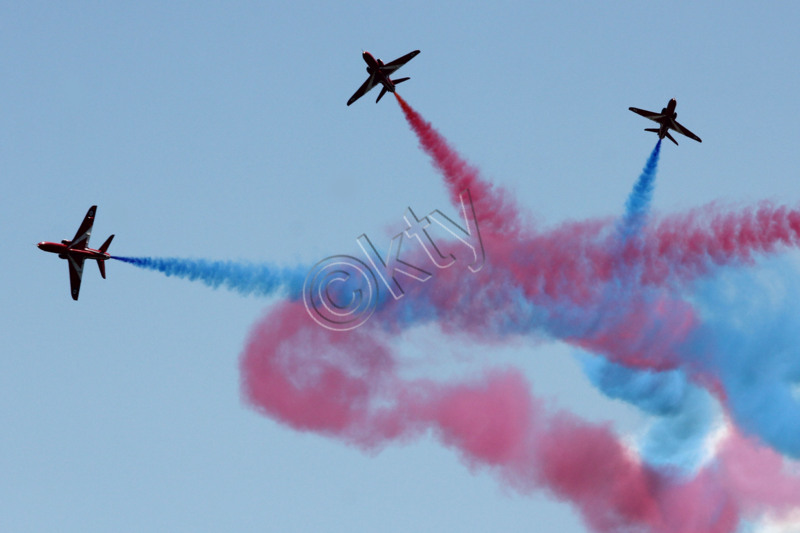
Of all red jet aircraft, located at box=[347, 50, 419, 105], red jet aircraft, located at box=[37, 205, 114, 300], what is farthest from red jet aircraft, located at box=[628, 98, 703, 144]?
red jet aircraft, located at box=[37, 205, 114, 300]

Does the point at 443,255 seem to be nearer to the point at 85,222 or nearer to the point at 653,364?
the point at 653,364

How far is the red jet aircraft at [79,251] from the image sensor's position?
4681 cm

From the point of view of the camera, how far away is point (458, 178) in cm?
4622

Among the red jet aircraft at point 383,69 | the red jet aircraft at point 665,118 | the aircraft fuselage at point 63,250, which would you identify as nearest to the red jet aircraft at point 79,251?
the aircraft fuselage at point 63,250

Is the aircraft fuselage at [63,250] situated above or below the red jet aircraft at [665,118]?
below

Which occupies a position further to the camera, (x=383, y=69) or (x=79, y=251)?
(x=79, y=251)

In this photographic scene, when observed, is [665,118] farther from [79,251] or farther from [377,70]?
[79,251]

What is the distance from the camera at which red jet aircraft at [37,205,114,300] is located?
154 feet

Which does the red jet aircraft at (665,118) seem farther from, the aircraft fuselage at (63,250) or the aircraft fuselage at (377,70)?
the aircraft fuselage at (63,250)

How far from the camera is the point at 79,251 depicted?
4788cm

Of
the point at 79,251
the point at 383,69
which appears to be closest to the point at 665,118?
the point at 383,69

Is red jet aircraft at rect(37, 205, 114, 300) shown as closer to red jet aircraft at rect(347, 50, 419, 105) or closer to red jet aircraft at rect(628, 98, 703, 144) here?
red jet aircraft at rect(347, 50, 419, 105)

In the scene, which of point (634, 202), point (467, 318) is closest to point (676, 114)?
point (634, 202)

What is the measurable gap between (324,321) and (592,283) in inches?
614
